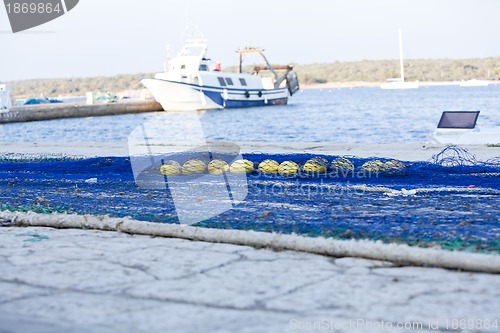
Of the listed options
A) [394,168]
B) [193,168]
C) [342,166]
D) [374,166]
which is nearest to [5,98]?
[193,168]

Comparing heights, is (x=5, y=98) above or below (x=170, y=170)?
below

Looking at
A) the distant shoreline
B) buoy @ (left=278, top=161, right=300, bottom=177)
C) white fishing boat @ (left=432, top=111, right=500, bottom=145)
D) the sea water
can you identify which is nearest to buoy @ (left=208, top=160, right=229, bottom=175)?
buoy @ (left=278, top=161, right=300, bottom=177)

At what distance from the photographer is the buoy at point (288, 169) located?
29.3 ft

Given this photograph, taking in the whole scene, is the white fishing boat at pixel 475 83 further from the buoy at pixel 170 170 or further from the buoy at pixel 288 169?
the buoy at pixel 170 170

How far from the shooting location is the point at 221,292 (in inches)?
145

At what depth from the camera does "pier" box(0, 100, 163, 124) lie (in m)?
47.7

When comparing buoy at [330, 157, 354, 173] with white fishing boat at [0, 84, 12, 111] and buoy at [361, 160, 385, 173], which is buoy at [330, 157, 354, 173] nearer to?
buoy at [361, 160, 385, 173]

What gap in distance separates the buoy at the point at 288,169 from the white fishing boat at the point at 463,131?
7330 mm

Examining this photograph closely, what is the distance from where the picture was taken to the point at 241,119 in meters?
47.0

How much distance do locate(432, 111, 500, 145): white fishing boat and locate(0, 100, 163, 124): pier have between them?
1375 inches

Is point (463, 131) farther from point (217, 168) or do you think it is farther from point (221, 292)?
point (221, 292)

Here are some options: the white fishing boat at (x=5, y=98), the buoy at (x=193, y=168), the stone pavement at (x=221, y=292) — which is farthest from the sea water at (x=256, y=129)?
the stone pavement at (x=221, y=292)

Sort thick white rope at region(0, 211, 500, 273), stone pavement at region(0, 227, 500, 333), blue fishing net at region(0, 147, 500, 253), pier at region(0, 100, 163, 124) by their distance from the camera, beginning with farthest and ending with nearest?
pier at region(0, 100, 163, 124) < blue fishing net at region(0, 147, 500, 253) < thick white rope at region(0, 211, 500, 273) < stone pavement at region(0, 227, 500, 333)

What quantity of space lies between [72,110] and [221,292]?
172 feet
